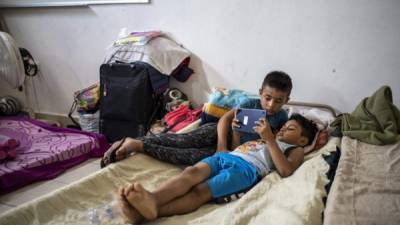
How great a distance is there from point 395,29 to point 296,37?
552 millimetres

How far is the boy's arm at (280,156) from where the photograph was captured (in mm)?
1311

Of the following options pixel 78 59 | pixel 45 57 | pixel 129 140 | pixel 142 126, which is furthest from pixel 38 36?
pixel 129 140

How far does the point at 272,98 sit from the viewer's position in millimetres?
1516

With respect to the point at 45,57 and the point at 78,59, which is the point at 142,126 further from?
the point at 45,57

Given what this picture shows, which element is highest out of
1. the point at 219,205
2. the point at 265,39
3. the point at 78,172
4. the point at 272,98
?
the point at 265,39

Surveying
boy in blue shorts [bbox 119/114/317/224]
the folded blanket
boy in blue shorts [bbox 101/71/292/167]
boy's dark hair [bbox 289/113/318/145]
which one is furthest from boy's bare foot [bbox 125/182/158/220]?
the folded blanket

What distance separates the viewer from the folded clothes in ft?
6.53

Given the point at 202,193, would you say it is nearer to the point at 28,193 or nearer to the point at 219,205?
the point at 219,205

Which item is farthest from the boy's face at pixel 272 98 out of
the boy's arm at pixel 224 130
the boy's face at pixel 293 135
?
the boy's arm at pixel 224 130

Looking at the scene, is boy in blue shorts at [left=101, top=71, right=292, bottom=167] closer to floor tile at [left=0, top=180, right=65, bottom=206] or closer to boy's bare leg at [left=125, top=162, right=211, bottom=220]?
boy's bare leg at [left=125, top=162, right=211, bottom=220]

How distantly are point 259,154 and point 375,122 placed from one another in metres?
0.60

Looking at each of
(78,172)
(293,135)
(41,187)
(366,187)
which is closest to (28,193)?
(41,187)

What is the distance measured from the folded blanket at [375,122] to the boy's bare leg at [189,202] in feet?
A: 2.56

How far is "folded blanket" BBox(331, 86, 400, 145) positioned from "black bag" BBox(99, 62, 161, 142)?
1.41 metres
